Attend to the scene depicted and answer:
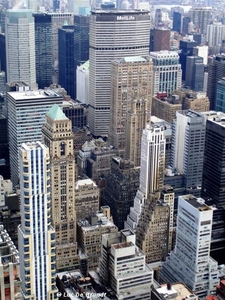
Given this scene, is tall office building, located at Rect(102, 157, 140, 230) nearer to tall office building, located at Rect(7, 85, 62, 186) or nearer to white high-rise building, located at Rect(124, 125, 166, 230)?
white high-rise building, located at Rect(124, 125, 166, 230)

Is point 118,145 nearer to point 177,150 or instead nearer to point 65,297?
point 177,150

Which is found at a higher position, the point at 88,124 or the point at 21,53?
the point at 21,53

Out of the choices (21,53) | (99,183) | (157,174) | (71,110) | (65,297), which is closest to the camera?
(65,297)

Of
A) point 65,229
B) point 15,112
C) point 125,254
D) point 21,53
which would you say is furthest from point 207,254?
point 21,53

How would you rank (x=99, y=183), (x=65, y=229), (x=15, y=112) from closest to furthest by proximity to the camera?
1. (x=65, y=229)
2. (x=15, y=112)
3. (x=99, y=183)

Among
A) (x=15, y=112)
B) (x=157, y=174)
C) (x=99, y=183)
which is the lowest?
(x=99, y=183)

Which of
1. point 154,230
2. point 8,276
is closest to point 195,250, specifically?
point 154,230
